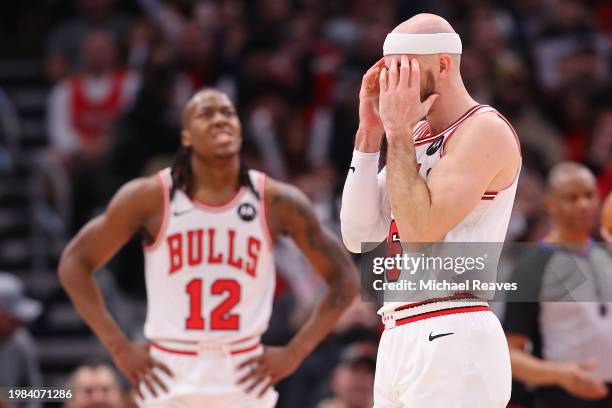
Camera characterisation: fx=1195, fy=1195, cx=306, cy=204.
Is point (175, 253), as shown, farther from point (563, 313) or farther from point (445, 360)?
point (563, 313)

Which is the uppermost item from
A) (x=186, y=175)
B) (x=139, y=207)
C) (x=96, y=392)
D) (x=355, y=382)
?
(x=186, y=175)

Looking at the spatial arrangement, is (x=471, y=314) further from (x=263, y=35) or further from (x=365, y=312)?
(x=263, y=35)

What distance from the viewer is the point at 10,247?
1164 cm

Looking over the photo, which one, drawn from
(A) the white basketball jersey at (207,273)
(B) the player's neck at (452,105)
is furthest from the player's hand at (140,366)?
(B) the player's neck at (452,105)

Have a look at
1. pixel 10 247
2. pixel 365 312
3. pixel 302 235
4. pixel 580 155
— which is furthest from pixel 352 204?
pixel 10 247

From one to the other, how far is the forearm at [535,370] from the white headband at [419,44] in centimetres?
257

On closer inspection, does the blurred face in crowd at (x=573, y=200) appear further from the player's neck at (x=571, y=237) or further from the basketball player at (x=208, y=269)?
the basketball player at (x=208, y=269)

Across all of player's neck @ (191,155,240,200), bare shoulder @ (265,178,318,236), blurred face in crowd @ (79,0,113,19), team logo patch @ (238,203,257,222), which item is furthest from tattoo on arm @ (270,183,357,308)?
blurred face in crowd @ (79,0,113,19)

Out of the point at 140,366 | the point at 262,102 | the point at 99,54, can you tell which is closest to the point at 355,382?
the point at 140,366

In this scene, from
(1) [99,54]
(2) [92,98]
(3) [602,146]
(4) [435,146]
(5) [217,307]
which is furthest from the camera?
(2) [92,98]

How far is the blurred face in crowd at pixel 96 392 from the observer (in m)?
7.52

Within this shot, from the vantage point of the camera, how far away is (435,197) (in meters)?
4.52

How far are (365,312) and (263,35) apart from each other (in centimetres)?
423

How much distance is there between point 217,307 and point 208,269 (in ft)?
0.69
